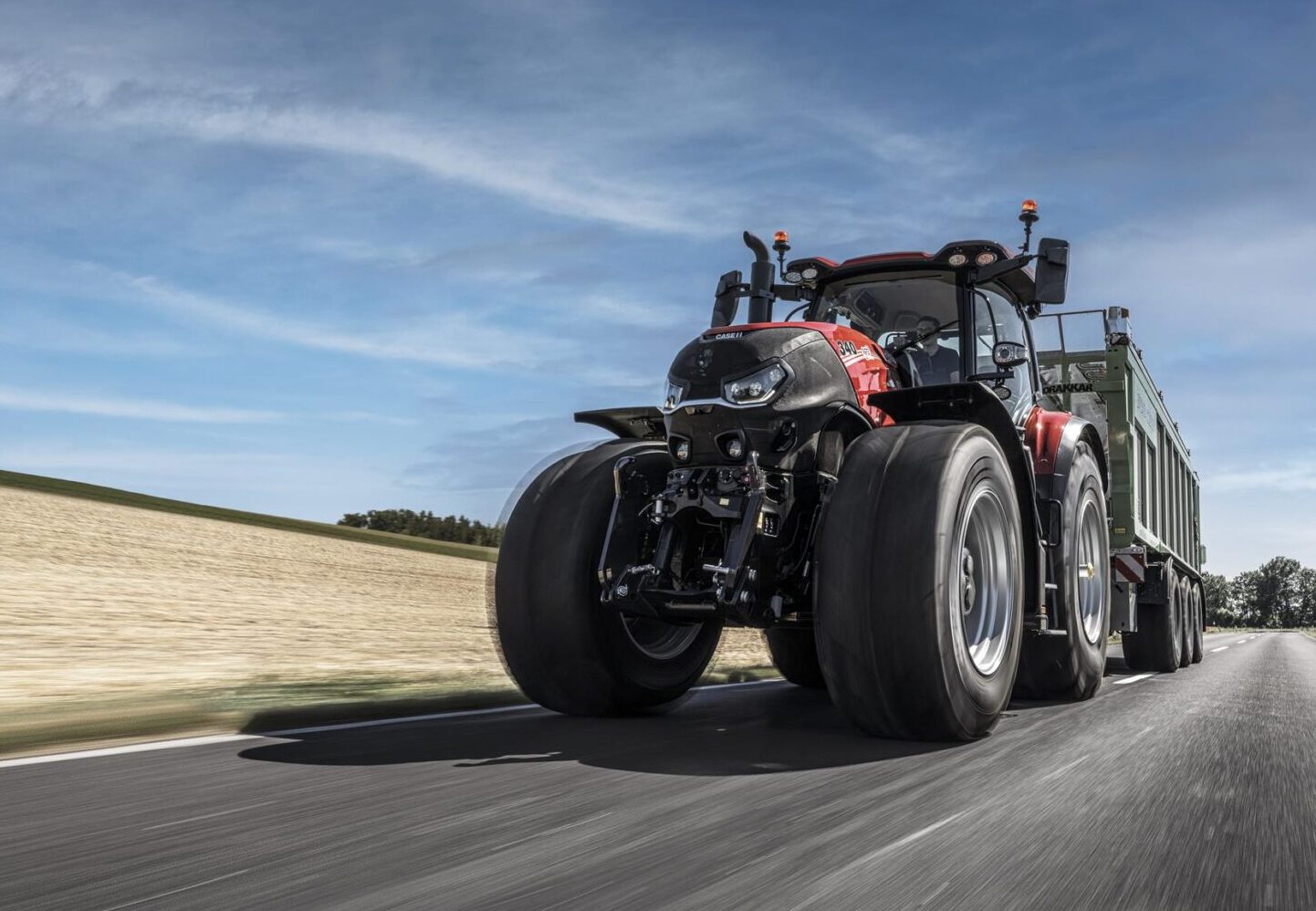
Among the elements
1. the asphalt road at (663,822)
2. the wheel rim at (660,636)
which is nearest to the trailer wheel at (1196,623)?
the asphalt road at (663,822)

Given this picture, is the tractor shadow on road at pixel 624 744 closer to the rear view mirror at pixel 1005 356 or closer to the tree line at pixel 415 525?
the rear view mirror at pixel 1005 356

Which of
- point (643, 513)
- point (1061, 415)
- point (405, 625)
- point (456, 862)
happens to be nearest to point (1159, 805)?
point (456, 862)

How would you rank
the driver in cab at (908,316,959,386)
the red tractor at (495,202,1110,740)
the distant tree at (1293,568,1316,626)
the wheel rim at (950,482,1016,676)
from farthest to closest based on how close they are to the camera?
the distant tree at (1293,568,1316,626) → the driver in cab at (908,316,959,386) → the wheel rim at (950,482,1016,676) → the red tractor at (495,202,1110,740)

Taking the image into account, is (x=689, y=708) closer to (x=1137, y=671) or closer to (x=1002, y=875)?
(x=1002, y=875)

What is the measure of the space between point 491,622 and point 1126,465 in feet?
24.0

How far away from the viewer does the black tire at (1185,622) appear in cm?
1294

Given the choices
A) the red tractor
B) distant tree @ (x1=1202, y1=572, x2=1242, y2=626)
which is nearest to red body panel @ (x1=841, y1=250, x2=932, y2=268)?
the red tractor

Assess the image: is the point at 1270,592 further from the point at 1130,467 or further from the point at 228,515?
the point at 1130,467

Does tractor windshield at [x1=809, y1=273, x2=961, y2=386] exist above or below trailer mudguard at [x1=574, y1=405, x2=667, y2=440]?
above

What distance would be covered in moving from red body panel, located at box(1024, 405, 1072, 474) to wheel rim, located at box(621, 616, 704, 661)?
241 centimetres

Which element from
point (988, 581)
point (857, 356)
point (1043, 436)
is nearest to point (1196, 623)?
point (1043, 436)

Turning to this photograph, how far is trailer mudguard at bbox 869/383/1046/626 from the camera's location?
18.5 feet

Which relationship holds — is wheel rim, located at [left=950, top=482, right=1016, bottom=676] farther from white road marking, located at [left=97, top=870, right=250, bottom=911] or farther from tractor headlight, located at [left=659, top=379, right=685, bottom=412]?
white road marking, located at [left=97, top=870, right=250, bottom=911]

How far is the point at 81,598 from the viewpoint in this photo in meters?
13.5
